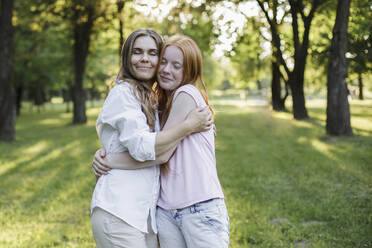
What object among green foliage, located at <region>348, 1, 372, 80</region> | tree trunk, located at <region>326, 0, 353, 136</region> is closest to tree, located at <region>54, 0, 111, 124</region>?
green foliage, located at <region>348, 1, 372, 80</region>

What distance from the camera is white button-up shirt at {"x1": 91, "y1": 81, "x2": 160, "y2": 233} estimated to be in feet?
7.97

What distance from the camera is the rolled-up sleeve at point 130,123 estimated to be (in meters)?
2.42

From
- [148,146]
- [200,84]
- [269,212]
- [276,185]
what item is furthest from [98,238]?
[276,185]

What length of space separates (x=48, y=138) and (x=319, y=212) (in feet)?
45.7

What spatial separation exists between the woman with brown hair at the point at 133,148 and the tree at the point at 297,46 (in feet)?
42.7

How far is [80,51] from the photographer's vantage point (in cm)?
2284

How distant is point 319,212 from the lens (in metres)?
5.95

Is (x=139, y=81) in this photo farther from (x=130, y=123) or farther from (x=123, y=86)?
(x=130, y=123)

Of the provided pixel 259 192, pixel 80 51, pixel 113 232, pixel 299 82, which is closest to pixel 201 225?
pixel 113 232

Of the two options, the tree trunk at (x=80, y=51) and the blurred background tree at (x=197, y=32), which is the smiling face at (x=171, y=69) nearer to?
the blurred background tree at (x=197, y=32)

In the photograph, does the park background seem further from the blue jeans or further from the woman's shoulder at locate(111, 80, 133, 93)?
the blue jeans

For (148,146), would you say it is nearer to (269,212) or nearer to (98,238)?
(98,238)

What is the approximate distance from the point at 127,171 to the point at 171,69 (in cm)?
80

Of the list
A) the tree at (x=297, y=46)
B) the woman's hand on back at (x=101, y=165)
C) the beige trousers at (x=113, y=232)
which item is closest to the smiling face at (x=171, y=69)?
the woman's hand on back at (x=101, y=165)
